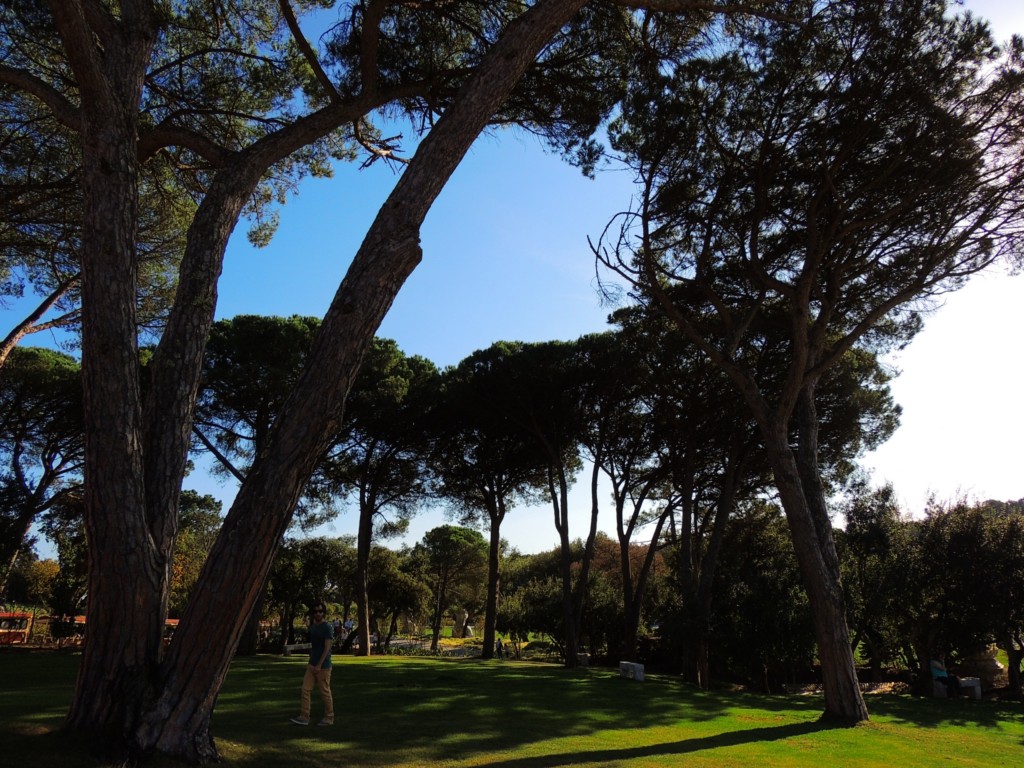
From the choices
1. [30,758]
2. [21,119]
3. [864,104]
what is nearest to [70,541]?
[21,119]

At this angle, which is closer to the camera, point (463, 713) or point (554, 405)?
point (463, 713)

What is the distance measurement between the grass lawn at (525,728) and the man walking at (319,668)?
0.24 m

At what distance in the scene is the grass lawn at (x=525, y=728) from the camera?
578 centimetres

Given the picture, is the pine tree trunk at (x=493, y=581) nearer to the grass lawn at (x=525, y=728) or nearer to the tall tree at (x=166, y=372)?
the grass lawn at (x=525, y=728)

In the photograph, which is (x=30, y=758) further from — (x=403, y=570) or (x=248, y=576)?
(x=403, y=570)

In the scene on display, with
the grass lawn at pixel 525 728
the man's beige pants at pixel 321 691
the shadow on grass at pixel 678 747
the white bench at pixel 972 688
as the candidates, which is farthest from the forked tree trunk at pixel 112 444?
the white bench at pixel 972 688

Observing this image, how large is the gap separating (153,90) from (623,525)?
1528cm

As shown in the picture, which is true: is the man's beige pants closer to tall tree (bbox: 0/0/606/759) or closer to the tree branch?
tall tree (bbox: 0/0/606/759)

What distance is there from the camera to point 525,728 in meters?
7.97

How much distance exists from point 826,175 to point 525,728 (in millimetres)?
8637

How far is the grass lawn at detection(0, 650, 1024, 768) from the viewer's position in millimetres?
5781

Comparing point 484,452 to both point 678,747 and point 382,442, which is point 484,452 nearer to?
point 382,442

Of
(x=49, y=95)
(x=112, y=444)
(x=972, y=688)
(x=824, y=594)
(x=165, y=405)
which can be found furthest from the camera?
(x=972, y=688)

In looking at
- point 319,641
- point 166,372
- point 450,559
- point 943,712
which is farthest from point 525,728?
point 450,559
